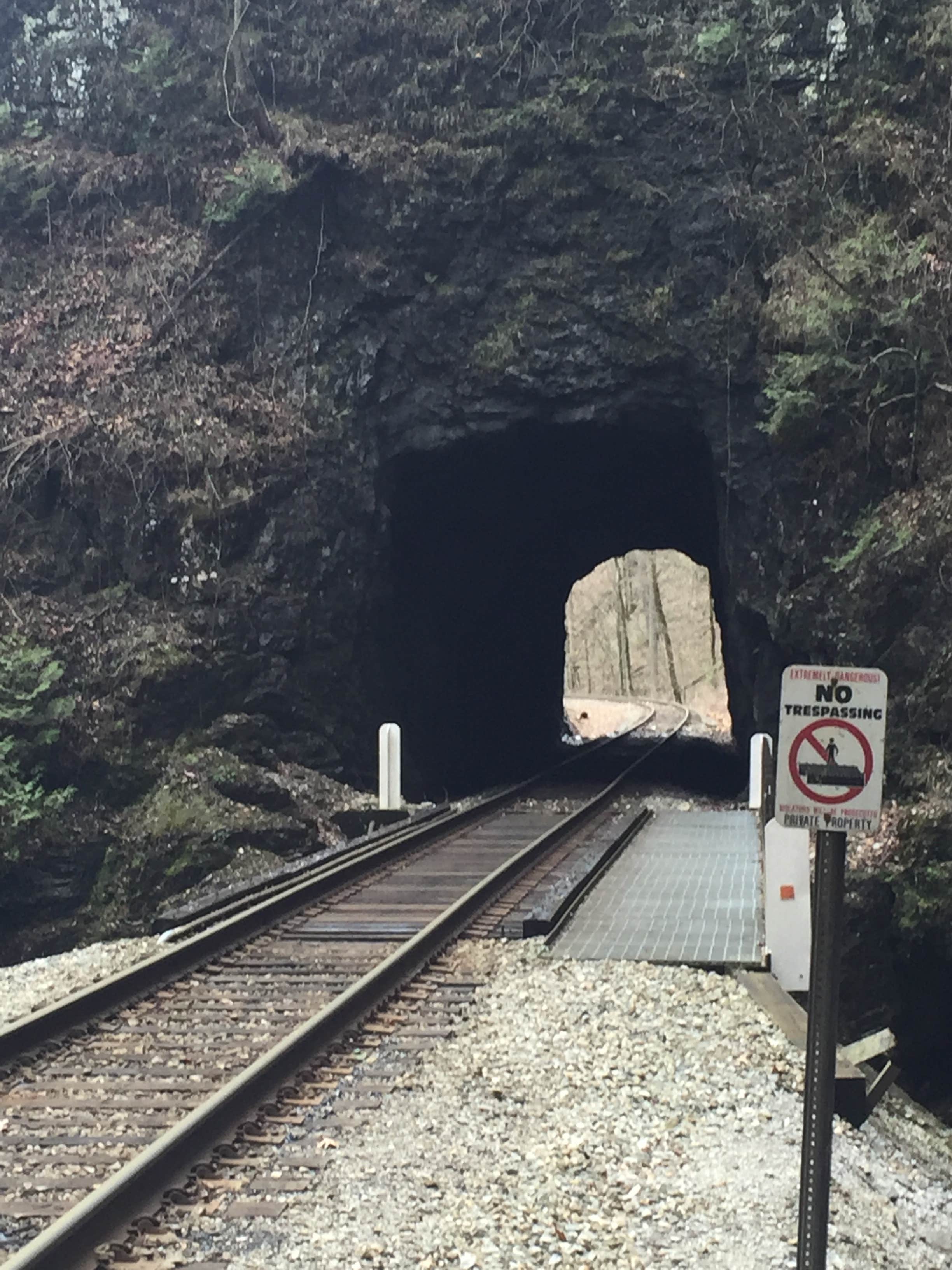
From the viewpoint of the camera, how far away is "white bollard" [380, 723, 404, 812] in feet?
45.3

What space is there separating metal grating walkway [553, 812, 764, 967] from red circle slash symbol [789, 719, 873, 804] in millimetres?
3961

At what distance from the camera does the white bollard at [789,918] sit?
23.0 feet

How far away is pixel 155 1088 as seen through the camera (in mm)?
5055

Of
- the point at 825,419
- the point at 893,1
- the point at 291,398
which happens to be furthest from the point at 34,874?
the point at 893,1

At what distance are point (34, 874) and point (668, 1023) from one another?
10369 millimetres

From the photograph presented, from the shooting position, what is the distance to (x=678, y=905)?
8.86 meters

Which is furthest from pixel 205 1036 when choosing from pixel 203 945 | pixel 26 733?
pixel 26 733

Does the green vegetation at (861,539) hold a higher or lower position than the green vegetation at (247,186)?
lower

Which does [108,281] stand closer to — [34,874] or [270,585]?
[270,585]

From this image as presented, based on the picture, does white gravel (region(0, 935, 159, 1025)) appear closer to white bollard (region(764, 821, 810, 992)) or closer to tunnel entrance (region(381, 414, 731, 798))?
white bollard (region(764, 821, 810, 992))

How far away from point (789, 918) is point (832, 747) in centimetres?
395

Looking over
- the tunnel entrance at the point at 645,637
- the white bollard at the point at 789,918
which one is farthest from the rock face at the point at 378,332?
the tunnel entrance at the point at 645,637

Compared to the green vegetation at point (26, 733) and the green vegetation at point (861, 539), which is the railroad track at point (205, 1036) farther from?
the green vegetation at point (861, 539)

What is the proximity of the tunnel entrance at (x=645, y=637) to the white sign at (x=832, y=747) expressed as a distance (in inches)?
1915
